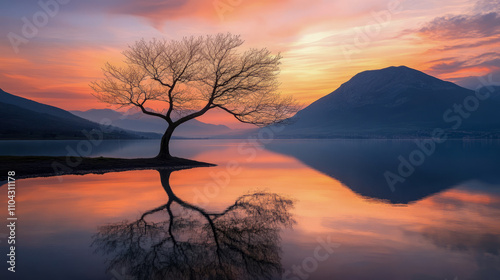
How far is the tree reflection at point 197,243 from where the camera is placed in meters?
9.88

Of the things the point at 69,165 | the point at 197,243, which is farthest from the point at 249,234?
the point at 69,165

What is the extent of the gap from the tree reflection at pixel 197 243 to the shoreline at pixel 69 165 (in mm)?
19721

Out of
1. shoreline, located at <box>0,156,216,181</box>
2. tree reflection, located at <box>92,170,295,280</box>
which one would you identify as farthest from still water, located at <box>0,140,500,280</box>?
shoreline, located at <box>0,156,216,181</box>

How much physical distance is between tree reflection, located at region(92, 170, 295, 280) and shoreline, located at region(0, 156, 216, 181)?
1972cm

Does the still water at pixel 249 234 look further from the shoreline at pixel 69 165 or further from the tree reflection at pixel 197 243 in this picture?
the shoreline at pixel 69 165

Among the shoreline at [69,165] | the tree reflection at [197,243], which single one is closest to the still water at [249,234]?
the tree reflection at [197,243]

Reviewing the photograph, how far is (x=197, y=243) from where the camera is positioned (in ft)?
40.5

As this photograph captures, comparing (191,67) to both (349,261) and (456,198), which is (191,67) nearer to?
(456,198)

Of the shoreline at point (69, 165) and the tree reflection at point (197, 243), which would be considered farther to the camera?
the shoreline at point (69, 165)

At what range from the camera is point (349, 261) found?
10.6 metres

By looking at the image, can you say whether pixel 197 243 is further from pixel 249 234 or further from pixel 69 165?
pixel 69 165

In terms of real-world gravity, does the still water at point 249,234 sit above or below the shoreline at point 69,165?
below

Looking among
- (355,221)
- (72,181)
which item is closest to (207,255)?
(355,221)

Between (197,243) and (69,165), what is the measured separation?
29032 millimetres
